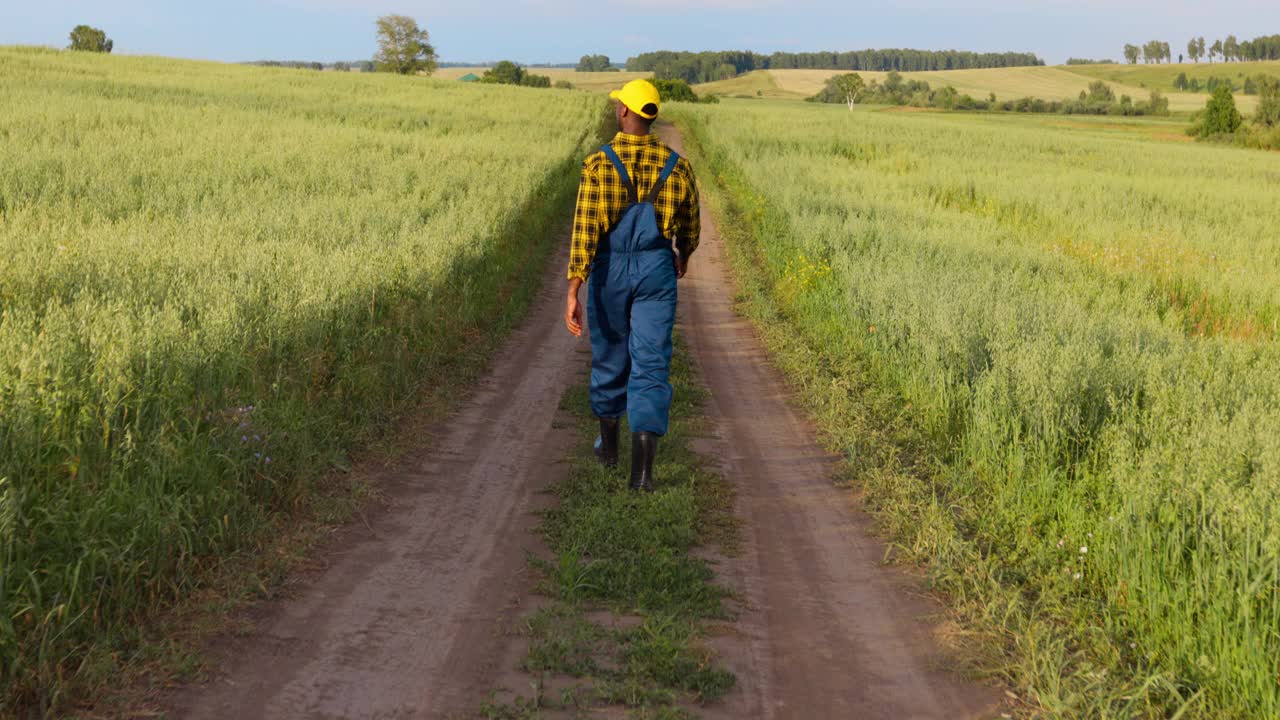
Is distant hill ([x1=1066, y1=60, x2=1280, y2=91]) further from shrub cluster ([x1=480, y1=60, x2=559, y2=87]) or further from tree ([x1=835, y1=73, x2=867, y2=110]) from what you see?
shrub cluster ([x1=480, y1=60, x2=559, y2=87])

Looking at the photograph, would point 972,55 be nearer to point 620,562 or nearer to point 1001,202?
point 1001,202

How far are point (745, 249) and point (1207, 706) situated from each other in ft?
42.6

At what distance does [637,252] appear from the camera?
18.3 ft

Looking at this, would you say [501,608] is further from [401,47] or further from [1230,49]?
[1230,49]

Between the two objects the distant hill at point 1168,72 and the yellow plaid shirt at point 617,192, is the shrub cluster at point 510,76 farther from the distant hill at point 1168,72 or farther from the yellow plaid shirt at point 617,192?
the yellow plaid shirt at point 617,192

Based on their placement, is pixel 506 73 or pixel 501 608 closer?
pixel 501 608

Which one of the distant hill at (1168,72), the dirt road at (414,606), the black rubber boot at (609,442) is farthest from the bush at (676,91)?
the distant hill at (1168,72)

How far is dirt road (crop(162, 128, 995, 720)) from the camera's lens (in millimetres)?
3438

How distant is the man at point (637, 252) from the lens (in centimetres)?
545

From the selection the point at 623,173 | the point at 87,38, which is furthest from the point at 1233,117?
the point at 87,38

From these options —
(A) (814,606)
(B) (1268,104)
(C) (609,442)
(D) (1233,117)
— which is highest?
(B) (1268,104)

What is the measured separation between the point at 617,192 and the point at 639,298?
0.62 meters

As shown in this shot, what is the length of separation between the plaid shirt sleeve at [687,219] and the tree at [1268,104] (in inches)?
A: 2606

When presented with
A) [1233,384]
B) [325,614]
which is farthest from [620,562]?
[1233,384]
